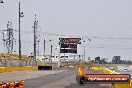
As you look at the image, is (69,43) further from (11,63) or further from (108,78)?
(108,78)

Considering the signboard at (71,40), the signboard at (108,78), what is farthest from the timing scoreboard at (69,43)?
the signboard at (108,78)

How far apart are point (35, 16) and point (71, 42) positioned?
38.5ft

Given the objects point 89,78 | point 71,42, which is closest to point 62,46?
point 71,42

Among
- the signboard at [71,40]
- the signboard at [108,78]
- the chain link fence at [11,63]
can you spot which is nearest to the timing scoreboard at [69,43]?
the signboard at [71,40]

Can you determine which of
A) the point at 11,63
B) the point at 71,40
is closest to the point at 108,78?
the point at 11,63

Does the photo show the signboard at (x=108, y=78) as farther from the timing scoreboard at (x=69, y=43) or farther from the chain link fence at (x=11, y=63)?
the timing scoreboard at (x=69, y=43)

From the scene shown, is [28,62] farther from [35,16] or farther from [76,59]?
[76,59]

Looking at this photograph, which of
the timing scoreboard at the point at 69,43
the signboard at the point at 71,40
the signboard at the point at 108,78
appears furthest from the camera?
the signboard at the point at 71,40

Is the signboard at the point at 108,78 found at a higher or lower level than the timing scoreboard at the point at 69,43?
lower

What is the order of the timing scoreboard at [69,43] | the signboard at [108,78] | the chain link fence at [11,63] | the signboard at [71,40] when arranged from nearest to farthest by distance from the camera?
the signboard at [108,78], the chain link fence at [11,63], the timing scoreboard at [69,43], the signboard at [71,40]

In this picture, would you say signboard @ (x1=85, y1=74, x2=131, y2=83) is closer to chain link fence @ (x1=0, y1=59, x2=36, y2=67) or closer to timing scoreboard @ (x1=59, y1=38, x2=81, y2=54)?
chain link fence @ (x1=0, y1=59, x2=36, y2=67)

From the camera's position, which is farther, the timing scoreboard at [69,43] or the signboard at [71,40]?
the signboard at [71,40]

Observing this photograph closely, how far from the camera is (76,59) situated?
603 ft

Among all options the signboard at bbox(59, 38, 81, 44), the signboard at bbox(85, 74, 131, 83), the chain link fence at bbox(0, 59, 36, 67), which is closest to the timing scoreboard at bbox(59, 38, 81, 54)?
the signboard at bbox(59, 38, 81, 44)
